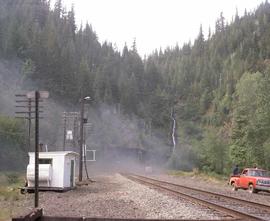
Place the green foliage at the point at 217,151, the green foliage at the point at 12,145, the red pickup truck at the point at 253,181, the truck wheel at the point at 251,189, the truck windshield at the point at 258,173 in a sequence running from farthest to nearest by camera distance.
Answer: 1. the green foliage at the point at 12,145
2. the green foliage at the point at 217,151
3. the truck windshield at the point at 258,173
4. the truck wheel at the point at 251,189
5. the red pickup truck at the point at 253,181

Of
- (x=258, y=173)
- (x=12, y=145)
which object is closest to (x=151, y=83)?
(x=12, y=145)

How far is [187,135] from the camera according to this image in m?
134

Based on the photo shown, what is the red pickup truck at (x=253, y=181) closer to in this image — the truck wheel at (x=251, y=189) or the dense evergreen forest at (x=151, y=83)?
the truck wheel at (x=251, y=189)

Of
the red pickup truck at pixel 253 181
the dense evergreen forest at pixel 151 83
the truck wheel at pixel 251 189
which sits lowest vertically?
the truck wheel at pixel 251 189

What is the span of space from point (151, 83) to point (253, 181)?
14433 centimetres

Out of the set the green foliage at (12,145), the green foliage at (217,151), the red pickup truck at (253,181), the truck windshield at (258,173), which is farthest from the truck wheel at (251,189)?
the green foliage at (12,145)

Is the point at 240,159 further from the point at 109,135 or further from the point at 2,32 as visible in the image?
the point at 2,32

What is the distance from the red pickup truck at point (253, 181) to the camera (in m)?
31.0

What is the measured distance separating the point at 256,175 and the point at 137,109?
117m

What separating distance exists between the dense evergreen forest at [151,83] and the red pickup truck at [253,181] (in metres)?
16.8

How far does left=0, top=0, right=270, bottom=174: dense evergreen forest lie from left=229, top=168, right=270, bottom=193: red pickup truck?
16.8 m

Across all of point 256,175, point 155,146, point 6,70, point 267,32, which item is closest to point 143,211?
point 256,175

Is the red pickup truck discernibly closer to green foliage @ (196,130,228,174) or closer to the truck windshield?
the truck windshield

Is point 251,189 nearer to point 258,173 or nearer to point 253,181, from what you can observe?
point 253,181
